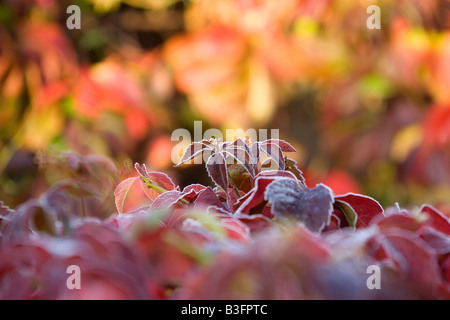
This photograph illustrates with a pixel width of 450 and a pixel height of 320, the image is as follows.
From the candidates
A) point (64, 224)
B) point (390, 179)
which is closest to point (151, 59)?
point (390, 179)

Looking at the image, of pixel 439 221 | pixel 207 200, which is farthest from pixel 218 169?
pixel 439 221

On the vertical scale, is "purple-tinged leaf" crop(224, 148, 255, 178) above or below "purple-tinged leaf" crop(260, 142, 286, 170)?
below

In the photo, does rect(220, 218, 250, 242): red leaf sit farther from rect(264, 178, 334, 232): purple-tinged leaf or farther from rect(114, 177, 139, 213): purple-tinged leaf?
rect(114, 177, 139, 213): purple-tinged leaf

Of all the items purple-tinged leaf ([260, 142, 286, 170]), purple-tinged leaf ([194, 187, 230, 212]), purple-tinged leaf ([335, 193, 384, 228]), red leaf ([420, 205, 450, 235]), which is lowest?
red leaf ([420, 205, 450, 235])

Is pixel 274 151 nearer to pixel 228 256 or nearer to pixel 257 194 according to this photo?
pixel 257 194

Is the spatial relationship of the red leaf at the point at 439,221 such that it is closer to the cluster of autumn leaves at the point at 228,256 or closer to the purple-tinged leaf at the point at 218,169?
the cluster of autumn leaves at the point at 228,256

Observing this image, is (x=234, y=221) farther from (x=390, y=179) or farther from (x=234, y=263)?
(x=390, y=179)

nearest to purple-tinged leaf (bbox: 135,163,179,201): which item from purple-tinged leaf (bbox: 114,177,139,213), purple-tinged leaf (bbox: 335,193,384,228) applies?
purple-tinged leaf (bbox: 114,177,139,213)

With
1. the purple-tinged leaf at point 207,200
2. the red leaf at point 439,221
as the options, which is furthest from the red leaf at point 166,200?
the red leaf at point 439,221
